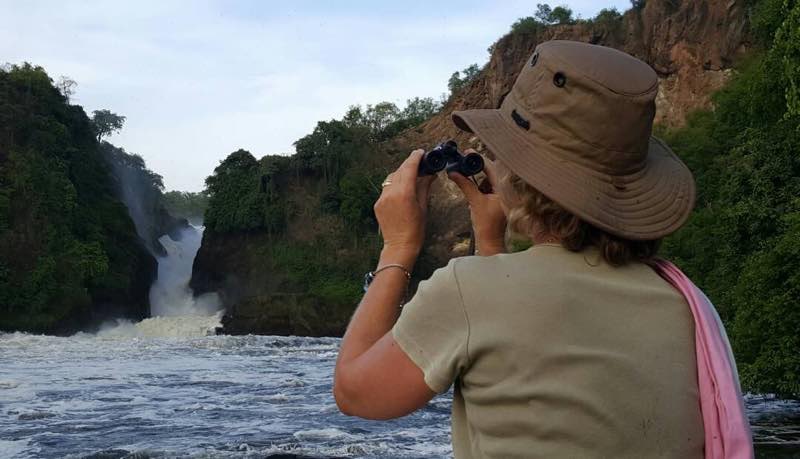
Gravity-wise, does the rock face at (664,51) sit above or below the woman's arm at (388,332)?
above

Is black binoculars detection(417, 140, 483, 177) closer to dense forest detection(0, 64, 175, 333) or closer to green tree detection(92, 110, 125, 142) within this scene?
dense forest detection(0, 64, 175, 333)

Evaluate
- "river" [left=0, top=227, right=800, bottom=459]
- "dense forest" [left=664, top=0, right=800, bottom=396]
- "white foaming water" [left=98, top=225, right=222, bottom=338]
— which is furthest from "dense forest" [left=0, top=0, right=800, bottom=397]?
"river" [left=0, top=227, right=800, bottom=459]

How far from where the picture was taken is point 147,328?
37.4 m

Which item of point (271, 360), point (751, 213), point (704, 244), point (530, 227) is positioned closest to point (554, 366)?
point (530, 227)

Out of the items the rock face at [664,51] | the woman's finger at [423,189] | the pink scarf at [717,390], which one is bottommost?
the pink scarf at [717,390]

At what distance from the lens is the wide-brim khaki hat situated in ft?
4.55

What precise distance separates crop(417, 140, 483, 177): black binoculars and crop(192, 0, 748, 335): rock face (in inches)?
1003

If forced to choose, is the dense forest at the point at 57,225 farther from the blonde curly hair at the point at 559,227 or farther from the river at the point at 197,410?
the blonde curly hair at the point at 559,227

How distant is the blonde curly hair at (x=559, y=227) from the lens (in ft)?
4.59

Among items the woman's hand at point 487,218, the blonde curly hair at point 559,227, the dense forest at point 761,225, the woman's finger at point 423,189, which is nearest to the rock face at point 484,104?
the dense forest at point 761,225

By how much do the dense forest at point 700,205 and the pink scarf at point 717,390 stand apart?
11.0 metres

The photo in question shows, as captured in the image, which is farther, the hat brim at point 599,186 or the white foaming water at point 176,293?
the white foaming water at point 176,293

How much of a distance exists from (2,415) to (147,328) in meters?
22.6

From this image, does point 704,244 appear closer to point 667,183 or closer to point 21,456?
point 21,456
